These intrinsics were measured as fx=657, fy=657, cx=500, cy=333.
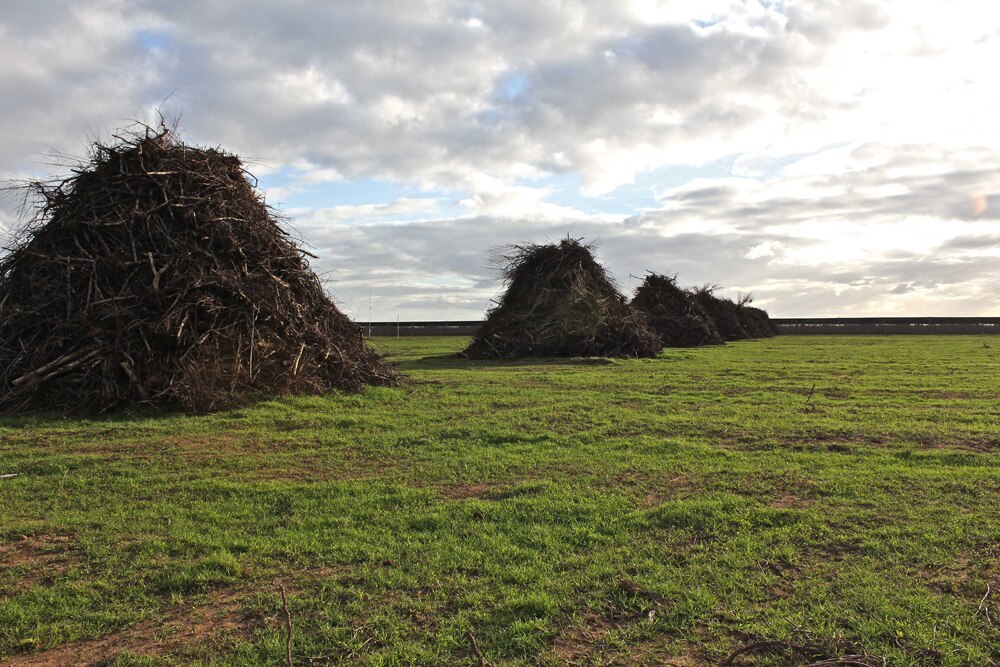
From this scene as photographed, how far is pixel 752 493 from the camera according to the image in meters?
6.23

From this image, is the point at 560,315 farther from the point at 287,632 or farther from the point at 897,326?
the point at 897,326

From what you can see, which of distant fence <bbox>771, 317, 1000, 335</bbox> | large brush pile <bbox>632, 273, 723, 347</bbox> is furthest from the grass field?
distant fence <bbox>771, 317, 1000, 335</bbox>

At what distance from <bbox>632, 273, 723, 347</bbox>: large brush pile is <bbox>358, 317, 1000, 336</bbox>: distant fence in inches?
805

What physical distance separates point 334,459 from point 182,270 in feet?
21.1

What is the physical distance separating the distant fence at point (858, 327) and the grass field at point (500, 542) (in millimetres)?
47943

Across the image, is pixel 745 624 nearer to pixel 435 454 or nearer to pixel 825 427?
pixel 435 454

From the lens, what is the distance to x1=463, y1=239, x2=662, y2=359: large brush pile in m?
25.2

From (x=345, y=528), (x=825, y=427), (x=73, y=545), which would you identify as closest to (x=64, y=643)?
(x=73, y=545)

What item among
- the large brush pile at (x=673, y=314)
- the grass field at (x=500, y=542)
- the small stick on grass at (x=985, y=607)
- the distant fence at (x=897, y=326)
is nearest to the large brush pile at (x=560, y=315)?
the large brush pile at (x=673, y=314)

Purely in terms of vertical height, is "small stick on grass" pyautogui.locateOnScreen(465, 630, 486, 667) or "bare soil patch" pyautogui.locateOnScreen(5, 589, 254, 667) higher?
"small stick on grass" pyautogui.locateOnScreen(465, 630, 486, 667)

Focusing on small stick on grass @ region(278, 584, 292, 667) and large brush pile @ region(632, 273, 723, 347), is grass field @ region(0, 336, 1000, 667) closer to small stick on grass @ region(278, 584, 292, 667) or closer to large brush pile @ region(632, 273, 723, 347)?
small stick on grass @ region(278, 584, 292, 667)

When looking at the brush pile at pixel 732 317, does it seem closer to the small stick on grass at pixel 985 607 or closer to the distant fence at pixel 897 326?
the distant fence at pixel 897 326

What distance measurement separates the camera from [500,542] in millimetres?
4914

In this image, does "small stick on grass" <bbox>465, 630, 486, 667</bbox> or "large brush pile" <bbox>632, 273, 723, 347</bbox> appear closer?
"small stick on grass" <bbox>465, 630, 486, 667</bbox>
